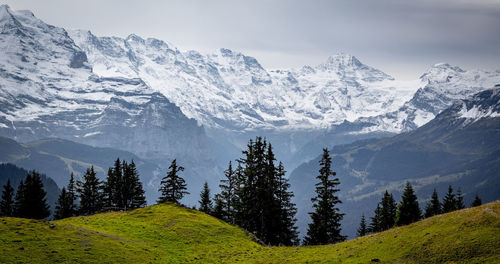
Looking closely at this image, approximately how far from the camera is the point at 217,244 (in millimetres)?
56812

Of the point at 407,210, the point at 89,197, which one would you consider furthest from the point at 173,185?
the point at 407,210

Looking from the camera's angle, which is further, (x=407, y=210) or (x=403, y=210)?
(x=403, y=210)

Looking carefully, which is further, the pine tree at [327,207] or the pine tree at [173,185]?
the pine tree at [173,185]

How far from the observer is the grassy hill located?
127 ft

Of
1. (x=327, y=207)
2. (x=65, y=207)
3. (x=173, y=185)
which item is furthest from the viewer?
(x=65, y=207)

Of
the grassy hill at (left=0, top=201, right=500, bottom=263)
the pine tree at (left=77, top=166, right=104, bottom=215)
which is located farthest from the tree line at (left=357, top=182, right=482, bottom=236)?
the pine tree at (left=77, top=166, right=104, bottom=215)

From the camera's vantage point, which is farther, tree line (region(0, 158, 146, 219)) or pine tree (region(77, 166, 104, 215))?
pine tree (region(77, 166, 104, 215))

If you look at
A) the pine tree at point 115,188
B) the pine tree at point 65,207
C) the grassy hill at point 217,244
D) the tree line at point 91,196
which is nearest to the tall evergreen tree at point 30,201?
the tree line at point 91,196

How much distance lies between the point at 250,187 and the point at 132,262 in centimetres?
3502

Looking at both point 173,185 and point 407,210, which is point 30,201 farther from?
point 407,210

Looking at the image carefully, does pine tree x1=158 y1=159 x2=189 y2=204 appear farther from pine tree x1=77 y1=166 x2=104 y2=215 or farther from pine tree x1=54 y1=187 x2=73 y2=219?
pine tree x1=54 y1=187 x2=73 y2=219

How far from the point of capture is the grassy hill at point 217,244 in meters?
38.7

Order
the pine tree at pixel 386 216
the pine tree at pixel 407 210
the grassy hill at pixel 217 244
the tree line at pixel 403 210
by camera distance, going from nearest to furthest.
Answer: the grassy hill at pixel 217 244 → the pine tree at pixel 407 210 → the tree line at pixel 403 210 → the pine tree at pixel 386 216

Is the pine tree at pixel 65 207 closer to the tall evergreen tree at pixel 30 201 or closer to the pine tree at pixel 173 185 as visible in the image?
the tall evergreen tree at pixel 30 201
